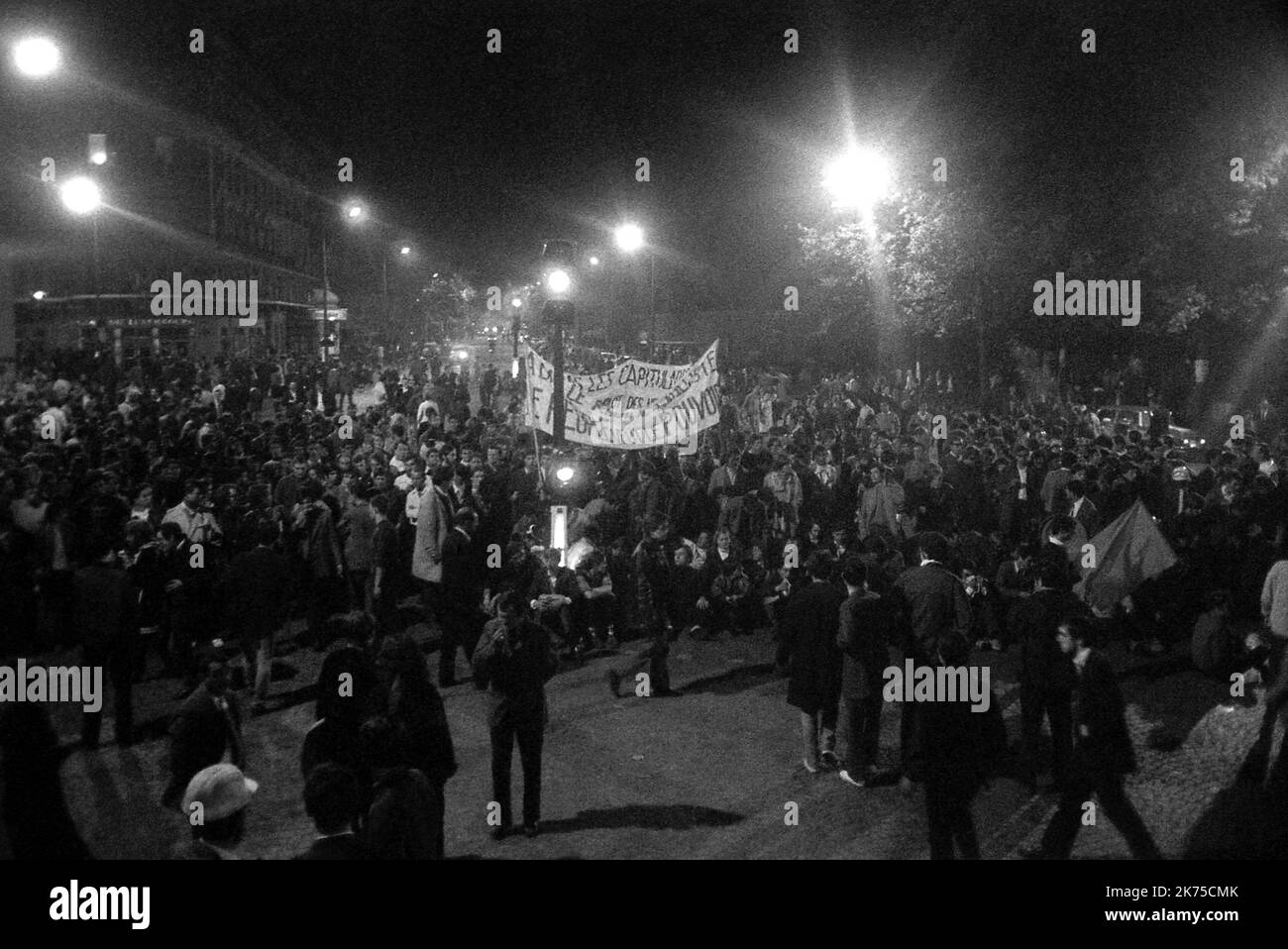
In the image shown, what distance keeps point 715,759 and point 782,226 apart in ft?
108

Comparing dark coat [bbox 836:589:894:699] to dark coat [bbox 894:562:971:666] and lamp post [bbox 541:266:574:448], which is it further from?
lamp post [bbox 541:266:574:448]

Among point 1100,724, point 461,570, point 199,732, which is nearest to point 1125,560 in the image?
point 1100,724

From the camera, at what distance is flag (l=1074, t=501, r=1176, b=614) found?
10.1 metres

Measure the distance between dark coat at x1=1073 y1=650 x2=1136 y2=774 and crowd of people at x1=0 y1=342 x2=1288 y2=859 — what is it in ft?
0.05

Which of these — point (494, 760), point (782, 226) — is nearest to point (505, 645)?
point (494, 760)

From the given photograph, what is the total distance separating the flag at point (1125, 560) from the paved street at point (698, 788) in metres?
0.84

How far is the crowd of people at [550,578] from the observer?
235 inches

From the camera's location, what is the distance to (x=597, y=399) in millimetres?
14023

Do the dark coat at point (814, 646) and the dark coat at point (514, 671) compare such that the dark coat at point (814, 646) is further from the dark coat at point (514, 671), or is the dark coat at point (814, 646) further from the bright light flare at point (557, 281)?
the bright light flare at point (557, 281)

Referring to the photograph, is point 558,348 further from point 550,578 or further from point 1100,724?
point 1100,724

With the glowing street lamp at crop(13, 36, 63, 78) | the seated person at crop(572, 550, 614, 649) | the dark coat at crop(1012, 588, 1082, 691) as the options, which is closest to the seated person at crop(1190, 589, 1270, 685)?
the dark coat at crop(1012, 588, 1082, 691)

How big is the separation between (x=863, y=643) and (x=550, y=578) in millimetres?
3913

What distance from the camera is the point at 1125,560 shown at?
33.2 feet

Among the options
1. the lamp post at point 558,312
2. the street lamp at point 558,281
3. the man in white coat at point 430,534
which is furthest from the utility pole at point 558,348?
Result: the man in white coat at point 430,534
